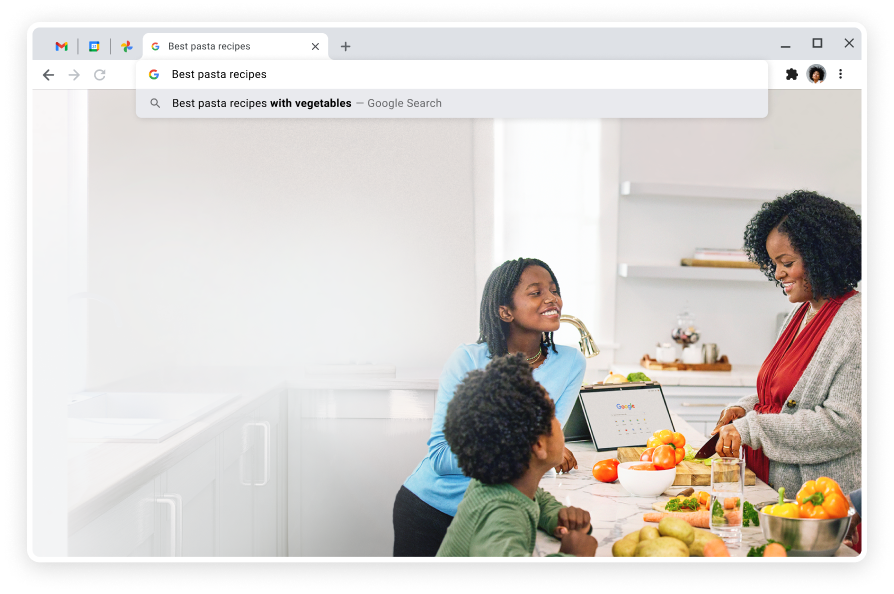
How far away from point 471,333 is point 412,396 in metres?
0.15

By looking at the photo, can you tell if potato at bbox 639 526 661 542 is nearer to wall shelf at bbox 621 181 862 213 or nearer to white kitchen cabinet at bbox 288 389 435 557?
white kitchen cabinet at bbox 288 389 435 557

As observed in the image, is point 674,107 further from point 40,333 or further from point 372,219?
point 40,333

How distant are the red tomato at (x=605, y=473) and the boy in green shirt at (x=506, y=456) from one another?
159 millimetres

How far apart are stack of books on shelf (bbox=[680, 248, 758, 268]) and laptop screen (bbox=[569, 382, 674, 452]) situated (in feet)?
0.94

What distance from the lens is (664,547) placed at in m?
0.83

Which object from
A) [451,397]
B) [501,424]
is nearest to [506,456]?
[501,424]

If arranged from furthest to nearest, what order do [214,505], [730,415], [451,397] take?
[730,415]
[214,505]
[451,397]

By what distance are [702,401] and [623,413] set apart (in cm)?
20

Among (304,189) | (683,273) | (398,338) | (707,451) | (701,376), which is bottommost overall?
(707,451)

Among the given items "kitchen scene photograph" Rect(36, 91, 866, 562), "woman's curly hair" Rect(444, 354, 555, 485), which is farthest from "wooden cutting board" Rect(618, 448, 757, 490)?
"woman's curly hair" Rect(444, 354, 555, 485)

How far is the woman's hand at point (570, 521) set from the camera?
31.9 inches

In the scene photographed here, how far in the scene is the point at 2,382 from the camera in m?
0.86

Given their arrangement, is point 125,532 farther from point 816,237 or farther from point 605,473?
point 816,237

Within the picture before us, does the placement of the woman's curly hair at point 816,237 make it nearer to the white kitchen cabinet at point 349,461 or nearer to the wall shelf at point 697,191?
the wall shelf at point 697,191
